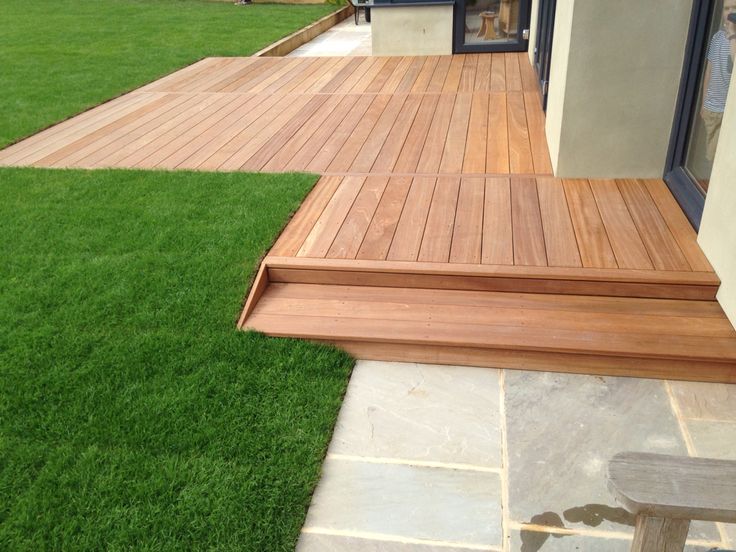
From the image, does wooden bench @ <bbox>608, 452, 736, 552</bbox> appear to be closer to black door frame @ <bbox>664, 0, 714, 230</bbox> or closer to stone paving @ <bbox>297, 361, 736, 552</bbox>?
stone paving @ <bbox>297, 361, 736, 552</bbox>

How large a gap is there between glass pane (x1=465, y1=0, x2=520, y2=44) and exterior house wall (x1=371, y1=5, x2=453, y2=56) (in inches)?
9.9

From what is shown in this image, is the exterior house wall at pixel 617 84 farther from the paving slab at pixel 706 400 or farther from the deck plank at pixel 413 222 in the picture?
the paving slab at pixel 706 400

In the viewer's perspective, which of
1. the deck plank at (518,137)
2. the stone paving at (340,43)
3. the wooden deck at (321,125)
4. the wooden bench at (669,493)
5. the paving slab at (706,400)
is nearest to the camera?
the wooden bench at (669,493)

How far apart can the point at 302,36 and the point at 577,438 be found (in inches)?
364

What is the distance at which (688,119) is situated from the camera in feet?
11.6

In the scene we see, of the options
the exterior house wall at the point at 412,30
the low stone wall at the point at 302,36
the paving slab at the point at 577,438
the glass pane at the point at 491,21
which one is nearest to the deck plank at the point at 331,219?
the paving slab at the point at 577,438

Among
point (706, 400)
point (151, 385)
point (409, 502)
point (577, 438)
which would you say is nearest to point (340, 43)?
point (151, 385)

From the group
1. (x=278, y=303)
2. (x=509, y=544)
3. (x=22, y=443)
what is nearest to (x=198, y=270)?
(x=278, y=303)

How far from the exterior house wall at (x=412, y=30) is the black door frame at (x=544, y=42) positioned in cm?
156

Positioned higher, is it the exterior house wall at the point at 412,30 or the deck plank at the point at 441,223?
the exterior house wall at the point at 412,30

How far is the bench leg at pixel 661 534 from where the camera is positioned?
1.27 m

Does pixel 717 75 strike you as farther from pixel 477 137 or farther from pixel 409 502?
pixel 409 502

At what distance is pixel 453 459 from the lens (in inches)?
88.0

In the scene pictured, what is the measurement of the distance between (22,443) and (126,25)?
1037 centimetres
